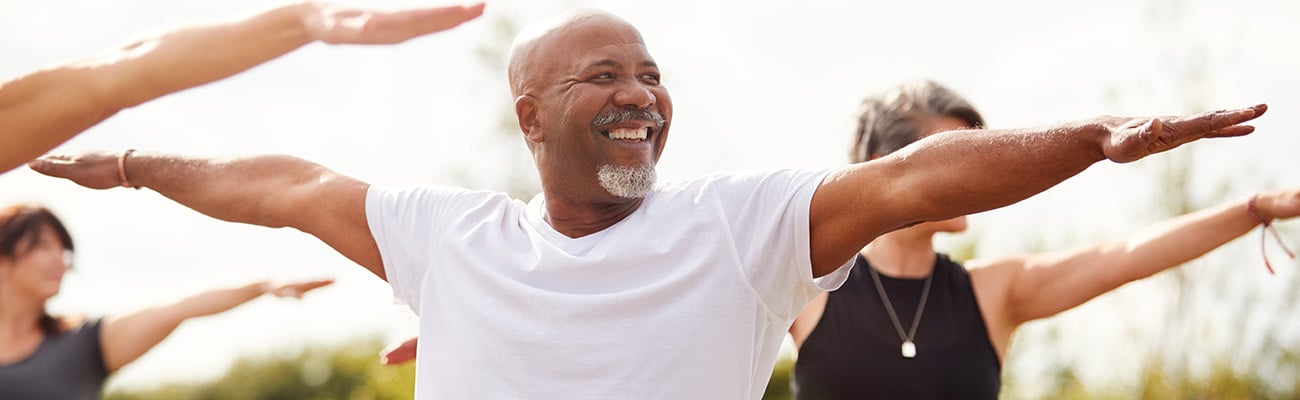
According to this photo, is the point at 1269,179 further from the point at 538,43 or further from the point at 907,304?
the point at 538,43

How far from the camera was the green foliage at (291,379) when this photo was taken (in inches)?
471

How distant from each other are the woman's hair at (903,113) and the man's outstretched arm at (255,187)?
5.27ft

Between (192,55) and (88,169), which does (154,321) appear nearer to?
(88,169)

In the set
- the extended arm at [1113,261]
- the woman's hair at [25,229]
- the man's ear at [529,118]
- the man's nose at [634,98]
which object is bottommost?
the woman's hair at [25,229]

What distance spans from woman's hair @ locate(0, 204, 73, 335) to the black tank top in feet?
9.83

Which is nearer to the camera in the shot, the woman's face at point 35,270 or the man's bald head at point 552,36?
the man's bald head at point 552,36

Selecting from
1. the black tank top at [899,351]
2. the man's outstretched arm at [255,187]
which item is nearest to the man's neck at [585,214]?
the man's outstretched arm at [255,187]

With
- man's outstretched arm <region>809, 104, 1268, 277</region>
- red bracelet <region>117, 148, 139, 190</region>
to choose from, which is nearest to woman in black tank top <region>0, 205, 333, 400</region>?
red bracelet <region>117, 148, 139, 190</region>

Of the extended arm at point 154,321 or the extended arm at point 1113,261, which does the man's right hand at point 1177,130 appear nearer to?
the extended arm at point 1113,261

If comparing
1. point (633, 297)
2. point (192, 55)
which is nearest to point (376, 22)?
point (192, 55)

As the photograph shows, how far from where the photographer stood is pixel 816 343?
3900 mm

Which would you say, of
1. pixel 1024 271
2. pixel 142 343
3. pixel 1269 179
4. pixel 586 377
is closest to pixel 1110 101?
pixel 1269 179

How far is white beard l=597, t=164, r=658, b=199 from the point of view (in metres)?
2.97

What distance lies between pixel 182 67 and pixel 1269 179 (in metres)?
11.2
